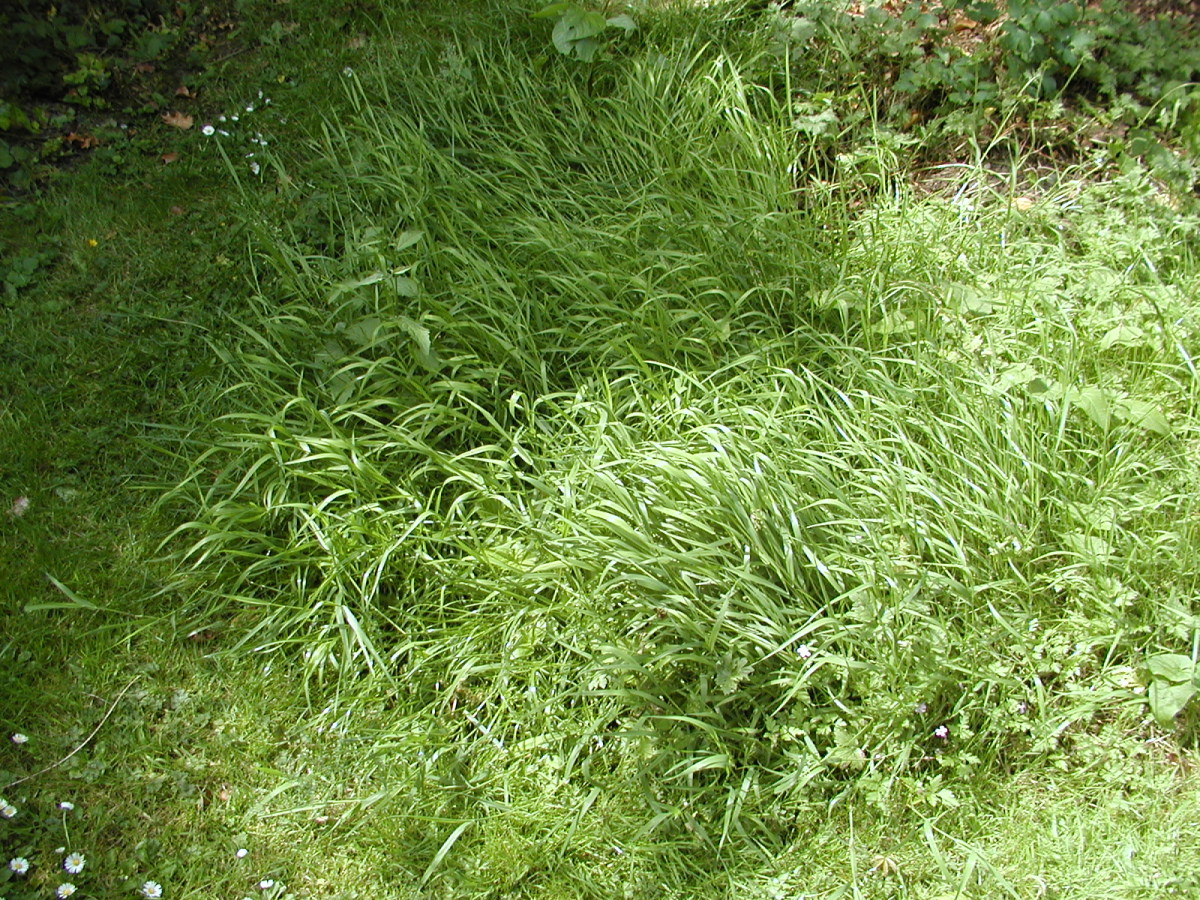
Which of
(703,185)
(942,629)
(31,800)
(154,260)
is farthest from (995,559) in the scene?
(154,260)

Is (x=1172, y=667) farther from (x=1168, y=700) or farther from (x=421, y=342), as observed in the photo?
(x=421, y=342)

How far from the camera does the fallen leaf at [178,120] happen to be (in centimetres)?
407

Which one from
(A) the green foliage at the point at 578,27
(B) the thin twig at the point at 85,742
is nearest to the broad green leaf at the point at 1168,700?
(B) the thin twig at the point at 85,742

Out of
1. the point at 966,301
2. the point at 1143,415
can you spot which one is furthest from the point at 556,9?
the point at 1143,415

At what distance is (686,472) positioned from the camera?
8.45 ft

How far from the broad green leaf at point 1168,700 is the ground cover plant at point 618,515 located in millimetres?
36

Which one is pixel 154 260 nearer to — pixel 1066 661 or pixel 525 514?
pixel 525 514

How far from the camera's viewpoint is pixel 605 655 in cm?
246

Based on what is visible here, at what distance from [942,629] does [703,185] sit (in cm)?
185

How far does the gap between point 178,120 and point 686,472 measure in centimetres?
297

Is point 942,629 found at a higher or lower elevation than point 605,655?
lower

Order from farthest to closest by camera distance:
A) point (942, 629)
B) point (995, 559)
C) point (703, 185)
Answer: point (703, 185)
point (995, 559)
point (942, 629)

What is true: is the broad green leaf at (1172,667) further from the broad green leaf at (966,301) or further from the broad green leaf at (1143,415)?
the broad green leaf at (966,301)

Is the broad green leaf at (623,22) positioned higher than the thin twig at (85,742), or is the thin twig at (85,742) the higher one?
the broad green leaf at (623,22)
